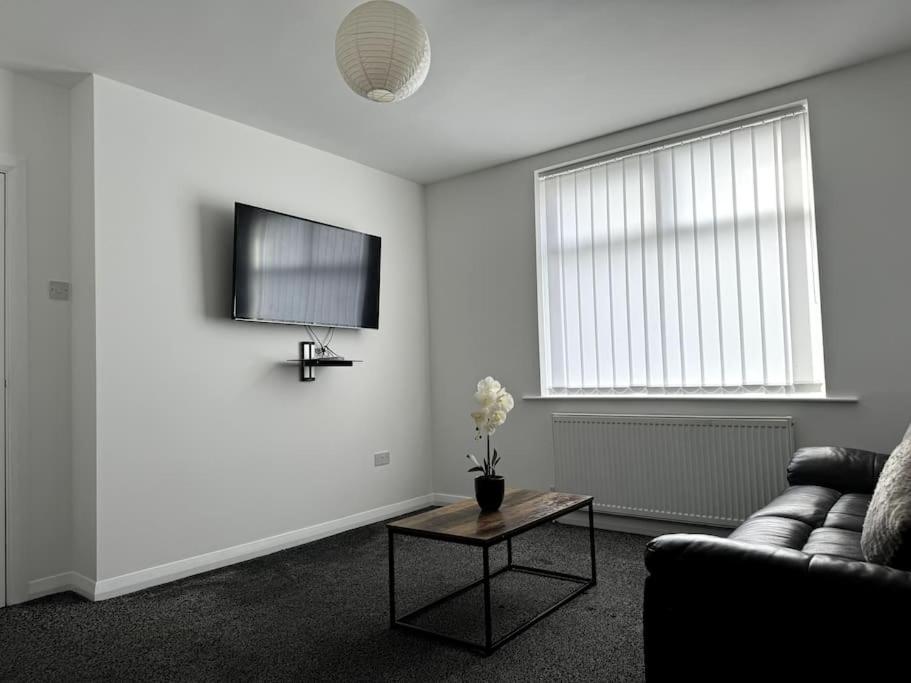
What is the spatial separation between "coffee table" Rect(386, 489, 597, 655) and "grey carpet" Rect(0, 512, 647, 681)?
0.05 m

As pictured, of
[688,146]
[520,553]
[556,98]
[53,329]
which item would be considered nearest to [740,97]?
[688,146]

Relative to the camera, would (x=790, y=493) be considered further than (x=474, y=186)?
No

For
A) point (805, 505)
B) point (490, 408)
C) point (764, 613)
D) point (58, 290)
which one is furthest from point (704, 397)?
point (58, 290)

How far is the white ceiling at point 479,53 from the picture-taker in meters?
2.82

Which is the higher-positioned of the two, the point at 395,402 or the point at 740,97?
the point at 740,97

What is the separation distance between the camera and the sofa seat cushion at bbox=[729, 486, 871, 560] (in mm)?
2061

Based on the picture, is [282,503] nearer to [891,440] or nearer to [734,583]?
[734,583]

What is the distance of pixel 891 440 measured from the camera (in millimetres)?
3281

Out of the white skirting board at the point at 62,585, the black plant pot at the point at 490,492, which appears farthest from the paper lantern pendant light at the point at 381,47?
the white skirting board at the point at 62,585

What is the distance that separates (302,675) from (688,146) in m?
3.64

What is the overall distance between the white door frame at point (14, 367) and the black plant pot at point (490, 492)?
91.0 inches

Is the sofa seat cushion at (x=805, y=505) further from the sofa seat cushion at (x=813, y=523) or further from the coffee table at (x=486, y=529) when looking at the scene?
the coffee table at (x=486, y=529)

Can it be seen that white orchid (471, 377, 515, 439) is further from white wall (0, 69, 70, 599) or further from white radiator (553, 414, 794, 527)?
white wall (0, 69, 70, 599)

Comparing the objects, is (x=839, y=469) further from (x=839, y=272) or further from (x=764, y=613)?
(x=764, y=613)
